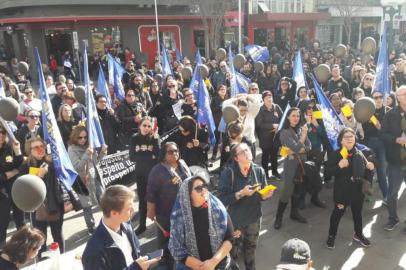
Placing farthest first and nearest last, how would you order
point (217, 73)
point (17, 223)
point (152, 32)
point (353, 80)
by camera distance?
point (152, 32) → point (217, 73) → point (353, 80) → point (17, 223)

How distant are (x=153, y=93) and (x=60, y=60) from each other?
17.6 meters

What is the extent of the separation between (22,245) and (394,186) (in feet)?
15.8

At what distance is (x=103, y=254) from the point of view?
9.01 feet

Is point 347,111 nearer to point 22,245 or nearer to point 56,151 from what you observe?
point 56,151

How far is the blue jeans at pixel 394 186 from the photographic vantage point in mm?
5594

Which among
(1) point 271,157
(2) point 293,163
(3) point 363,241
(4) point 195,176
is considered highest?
A: (4) point 195,176

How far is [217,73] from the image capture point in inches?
476

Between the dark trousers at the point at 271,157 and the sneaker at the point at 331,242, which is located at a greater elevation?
the dark trousers at the point at 271,157

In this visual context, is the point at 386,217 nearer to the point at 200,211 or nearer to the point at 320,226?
the point at 320,226

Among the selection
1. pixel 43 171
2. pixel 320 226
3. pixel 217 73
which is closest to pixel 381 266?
pixel 320 226

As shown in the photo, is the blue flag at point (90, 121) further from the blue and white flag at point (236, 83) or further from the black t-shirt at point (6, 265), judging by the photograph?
the blue and white flag at point (236, 83)

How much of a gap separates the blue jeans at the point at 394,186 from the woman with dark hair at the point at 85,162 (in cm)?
415

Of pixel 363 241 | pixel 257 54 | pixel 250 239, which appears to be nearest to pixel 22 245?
pixel 250 239

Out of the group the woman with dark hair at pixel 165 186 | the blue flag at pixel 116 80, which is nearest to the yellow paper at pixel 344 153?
the woman with dark hair at pixel 165 186
